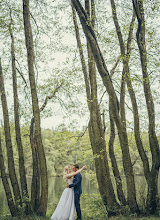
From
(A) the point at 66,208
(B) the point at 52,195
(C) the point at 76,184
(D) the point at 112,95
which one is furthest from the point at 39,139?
(B) the point at 52,195

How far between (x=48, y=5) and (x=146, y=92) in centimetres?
497

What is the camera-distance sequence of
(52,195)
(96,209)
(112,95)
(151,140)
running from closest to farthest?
(112,95) → (151,140) → (96,209) → (52,195)

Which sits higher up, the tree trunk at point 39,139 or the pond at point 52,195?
the tree trunk at point 39,139

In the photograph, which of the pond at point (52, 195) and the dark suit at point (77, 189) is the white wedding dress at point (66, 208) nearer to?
the dark suit at point (77, 189)

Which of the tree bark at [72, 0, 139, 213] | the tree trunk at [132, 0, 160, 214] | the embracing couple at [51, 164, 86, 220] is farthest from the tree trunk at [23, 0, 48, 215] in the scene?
the tree trunk at [132, 0, 160, 214]

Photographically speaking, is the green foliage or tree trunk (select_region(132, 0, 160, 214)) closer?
tree trunk (select_region(132, 0, 160, 214))

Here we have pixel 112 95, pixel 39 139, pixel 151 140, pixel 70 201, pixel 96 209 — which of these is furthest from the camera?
pixel 96 209

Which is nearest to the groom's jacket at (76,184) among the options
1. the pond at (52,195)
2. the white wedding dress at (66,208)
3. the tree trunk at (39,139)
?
the white wedding dress at (66,208)

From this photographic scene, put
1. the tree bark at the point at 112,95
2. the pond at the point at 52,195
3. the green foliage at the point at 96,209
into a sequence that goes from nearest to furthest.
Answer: the tree bark at the point at 112,95
the green foliage at the point at 96,209
the pond at the point at 52,195

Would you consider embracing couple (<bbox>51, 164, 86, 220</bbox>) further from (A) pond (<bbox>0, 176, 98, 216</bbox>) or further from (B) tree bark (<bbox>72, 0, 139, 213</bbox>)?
(A) pond (<bbox>0, 176, 98, 216</bbox>)

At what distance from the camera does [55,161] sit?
47625 millimetres

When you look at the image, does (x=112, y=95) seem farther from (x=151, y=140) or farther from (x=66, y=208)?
(x=66, y=208)

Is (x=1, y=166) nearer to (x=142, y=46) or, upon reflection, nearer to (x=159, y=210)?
(x=159, y=210)

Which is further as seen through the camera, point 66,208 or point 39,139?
point 39,139
